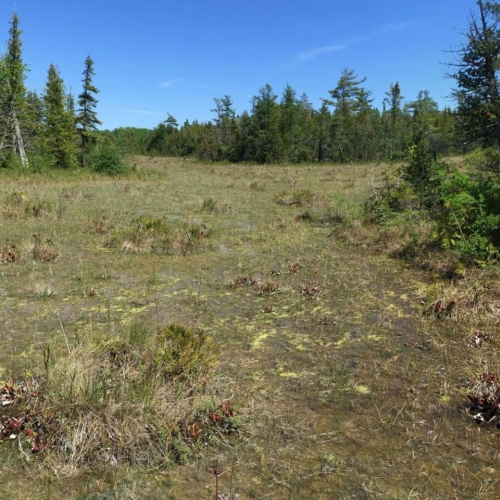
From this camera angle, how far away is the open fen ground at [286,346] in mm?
2936

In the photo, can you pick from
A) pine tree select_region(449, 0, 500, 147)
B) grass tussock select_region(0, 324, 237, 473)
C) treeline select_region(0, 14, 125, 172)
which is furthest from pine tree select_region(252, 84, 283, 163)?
grass tussock select_region(0, 324, 237, 473)

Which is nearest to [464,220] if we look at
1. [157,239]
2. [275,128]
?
[157,239]

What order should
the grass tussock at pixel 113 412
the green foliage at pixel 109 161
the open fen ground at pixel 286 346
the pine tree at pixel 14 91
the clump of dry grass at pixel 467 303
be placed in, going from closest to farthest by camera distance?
the open fen ground at pixel 286 346
the grass tussock at pixel 113 412
the clump of dry grass at pixel 467 303
the green foliage at pixel 109 161
the pine tree at pixel 14 91

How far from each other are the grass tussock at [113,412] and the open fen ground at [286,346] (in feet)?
0.29

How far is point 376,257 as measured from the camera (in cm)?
910

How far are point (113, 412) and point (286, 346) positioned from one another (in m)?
2.39

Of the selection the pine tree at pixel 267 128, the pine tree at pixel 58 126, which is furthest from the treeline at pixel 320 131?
the pine tree at pixel 58 126

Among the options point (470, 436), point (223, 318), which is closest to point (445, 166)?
point (223, 318)

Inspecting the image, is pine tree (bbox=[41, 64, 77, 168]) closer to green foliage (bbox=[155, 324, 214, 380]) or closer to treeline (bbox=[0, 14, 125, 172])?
treeline (bbox=[0, 14, 125, 172])

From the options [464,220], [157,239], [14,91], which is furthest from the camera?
[14,91]

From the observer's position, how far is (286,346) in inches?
200

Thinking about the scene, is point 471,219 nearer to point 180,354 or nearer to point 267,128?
point 180,354

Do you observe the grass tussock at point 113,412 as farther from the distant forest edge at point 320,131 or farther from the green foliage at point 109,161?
the distant forest edge at point 320,131

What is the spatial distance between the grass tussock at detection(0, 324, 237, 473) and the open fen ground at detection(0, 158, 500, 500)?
9 cm
